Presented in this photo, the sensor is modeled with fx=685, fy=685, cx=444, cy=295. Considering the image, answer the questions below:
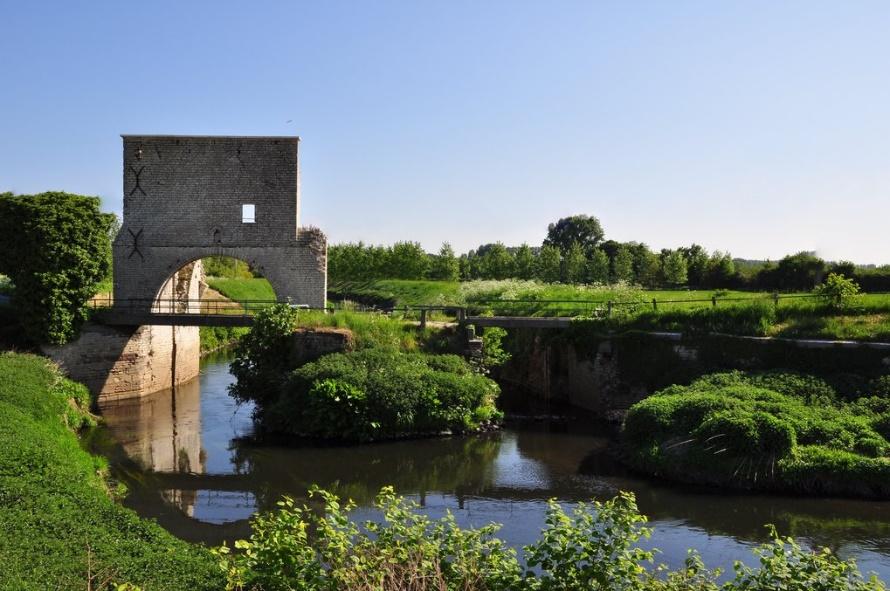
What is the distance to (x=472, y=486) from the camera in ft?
49.6

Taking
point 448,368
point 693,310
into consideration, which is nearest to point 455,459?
point 448,368

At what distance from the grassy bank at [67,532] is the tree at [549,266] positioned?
4037cm

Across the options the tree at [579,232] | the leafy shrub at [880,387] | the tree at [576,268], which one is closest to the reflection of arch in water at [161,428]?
the leafy shrub at [880,387]

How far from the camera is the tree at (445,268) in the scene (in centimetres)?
5722

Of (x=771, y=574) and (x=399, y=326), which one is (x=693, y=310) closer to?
(x=399, y=326)

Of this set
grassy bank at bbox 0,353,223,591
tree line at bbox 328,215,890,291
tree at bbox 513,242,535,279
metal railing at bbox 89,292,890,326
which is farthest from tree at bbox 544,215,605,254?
grassy bank at bbox 0,353,223,591

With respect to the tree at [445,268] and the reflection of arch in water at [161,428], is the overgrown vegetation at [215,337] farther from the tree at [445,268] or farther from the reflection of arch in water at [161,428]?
the tree at [445,268]

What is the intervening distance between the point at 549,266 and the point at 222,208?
3161 cm

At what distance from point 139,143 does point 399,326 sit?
11675 millimetres

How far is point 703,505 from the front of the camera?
44.7ft

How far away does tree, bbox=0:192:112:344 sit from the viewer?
21062 mm

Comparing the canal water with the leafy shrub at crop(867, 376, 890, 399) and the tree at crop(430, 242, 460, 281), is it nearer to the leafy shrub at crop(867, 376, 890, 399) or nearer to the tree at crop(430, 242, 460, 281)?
the leafy shrub at crop(867, 376, 890, 399)

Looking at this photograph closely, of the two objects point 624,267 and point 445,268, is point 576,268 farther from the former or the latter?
point 445,268

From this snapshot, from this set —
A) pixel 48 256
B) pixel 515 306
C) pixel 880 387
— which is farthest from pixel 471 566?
pixel 515 306
